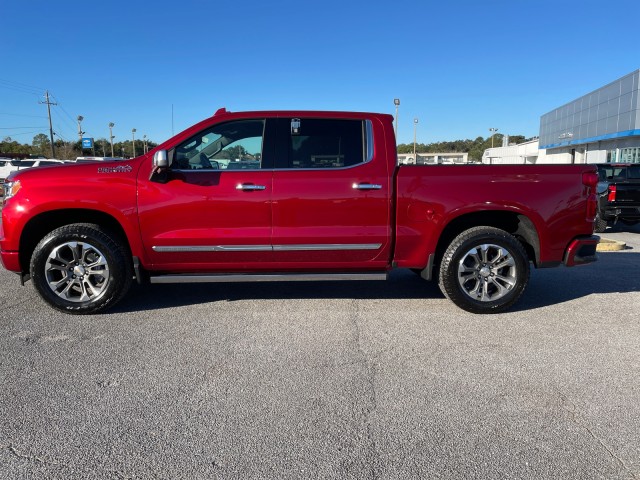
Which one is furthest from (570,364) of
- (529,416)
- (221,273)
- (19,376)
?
(19,376)

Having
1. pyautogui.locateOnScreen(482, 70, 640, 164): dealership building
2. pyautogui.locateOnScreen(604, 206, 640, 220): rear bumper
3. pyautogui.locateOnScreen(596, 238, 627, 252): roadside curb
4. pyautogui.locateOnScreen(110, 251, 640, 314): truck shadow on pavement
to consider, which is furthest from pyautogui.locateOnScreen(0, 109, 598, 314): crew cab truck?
pyautogui.locateOnScreen(482, 70, 640, 164): dealership building

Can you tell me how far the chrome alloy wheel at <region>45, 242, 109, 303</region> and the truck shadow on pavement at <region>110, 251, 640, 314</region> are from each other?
35 centimetres

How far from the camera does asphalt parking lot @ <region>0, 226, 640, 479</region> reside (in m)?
2.48

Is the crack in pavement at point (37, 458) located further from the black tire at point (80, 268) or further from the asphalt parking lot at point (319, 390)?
the black tire at point (80, 268)

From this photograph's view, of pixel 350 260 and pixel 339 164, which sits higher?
pixel 339 164

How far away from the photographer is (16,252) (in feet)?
15.2

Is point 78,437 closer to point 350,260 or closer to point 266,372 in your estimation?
point 266,372

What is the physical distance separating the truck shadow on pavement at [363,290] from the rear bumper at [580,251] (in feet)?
1.97

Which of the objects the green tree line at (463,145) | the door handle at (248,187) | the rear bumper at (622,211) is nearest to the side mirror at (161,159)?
the door handle at (248,187)

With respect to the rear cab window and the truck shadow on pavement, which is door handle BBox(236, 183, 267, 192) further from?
the truck shadow on pavement

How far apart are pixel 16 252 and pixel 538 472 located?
187 inches

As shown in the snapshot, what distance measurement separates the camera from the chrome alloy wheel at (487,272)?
4793 millimetres

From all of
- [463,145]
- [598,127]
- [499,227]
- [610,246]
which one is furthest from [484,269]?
[463,145]

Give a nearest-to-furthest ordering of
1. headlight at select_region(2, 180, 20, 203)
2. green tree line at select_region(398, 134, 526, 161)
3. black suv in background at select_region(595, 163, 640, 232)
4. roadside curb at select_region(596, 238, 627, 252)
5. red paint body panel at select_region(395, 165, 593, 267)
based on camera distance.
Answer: headlight at select_region(2, 180, 20, 203) → red paint body panel at select_region(395, 165, 593, 267) → roadside curb at select_region(596, 238, 627, 252) → black suv in background at select_region(595, 163, 640, 232) → green tree line at select_region(398, 134, 526, 161)
